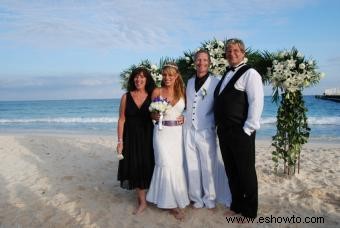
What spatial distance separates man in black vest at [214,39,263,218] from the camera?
4105 millimetres

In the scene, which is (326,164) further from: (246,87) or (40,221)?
(40,221)

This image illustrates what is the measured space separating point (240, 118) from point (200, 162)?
35.7 inches

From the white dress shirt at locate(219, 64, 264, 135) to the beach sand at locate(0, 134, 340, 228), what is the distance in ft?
4.17

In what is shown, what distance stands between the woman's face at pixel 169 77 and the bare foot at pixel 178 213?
5.60 feet

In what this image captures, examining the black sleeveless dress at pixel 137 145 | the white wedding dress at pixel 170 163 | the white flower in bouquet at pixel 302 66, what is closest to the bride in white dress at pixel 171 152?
the white wedding dress at pixel 170 163

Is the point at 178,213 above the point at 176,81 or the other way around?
the other way around

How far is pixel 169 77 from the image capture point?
15.1 ft

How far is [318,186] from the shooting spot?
18.9 ft

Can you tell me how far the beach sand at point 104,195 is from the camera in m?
4.51

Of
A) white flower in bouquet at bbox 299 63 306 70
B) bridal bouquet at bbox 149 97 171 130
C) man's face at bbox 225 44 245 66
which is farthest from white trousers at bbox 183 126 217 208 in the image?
white flower in bouquet at bbox 299 63 306 70

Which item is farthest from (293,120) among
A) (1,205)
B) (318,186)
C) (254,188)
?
(1,205)

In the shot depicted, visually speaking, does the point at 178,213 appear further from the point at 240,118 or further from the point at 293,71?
the point at 293,71

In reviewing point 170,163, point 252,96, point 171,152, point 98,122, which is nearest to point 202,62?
point 252,96

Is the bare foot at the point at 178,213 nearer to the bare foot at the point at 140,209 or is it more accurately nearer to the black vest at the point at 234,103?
the bare foot at the point at 140,209
